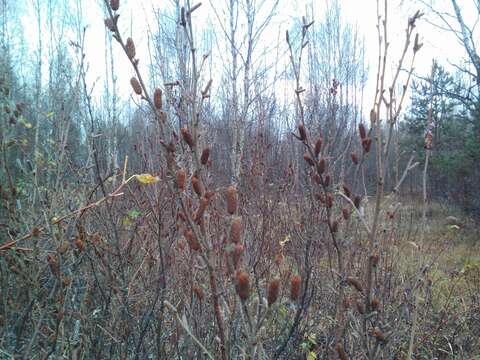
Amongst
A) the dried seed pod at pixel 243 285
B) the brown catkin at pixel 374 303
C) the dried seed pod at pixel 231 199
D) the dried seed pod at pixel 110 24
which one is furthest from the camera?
the brown catkin at pixel 374 303

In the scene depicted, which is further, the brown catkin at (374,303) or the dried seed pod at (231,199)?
the brown catkin at (374,303)

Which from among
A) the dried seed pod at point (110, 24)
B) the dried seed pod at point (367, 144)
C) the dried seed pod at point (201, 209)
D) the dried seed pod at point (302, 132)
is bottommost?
the dried seed pod at point (201, 209)

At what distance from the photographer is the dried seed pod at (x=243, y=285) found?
673 millimetres

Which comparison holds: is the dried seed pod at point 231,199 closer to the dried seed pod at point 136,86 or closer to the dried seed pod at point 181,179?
the dried seed pod at point 181,179

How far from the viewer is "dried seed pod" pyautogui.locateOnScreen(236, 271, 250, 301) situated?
673mm

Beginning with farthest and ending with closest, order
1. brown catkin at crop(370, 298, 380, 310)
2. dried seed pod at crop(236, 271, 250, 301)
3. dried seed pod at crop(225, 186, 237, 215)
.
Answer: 1. brown catkin at crop(370, 298, 380, 310)
2. dried seed pod at crop(225, 186, 237, 215)
3. dried seed pod at crop(236, 271, 250, 301)

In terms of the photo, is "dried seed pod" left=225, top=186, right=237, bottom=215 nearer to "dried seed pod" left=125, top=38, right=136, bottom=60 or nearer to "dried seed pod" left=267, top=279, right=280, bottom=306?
"dried seed pod" left=267, top=279, right=280, bottom=306

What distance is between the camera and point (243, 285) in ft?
2.23

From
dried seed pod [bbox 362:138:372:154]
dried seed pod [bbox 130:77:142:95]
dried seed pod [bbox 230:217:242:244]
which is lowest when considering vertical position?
dried seed pod [bbox 230:217:242:244]

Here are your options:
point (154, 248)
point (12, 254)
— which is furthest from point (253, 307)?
point (154, 248)

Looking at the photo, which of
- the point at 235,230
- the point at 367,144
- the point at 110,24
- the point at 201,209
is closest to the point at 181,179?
the point at 201,209

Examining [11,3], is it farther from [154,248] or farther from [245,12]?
[154,248]

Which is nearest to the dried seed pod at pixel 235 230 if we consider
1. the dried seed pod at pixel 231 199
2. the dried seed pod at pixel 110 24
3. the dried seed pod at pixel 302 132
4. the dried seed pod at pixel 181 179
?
the dried seed pod at pixel 231 199

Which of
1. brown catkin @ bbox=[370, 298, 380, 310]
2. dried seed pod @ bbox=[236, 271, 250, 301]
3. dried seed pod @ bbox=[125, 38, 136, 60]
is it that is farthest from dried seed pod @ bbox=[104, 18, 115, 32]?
brown catkin @ bbox=[370, 298, 380, 310]
